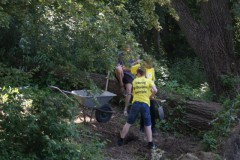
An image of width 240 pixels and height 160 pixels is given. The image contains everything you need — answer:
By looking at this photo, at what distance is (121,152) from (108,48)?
322 centimetres

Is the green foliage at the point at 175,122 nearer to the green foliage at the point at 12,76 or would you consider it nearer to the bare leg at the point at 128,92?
the bare leg at the point at 128,92

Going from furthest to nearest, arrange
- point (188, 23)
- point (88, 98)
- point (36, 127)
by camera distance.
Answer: point (188, 23), point (88, 98), point (36, 127)

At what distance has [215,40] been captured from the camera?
1535 cm

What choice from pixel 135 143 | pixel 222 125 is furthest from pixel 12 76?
pixel 222 125

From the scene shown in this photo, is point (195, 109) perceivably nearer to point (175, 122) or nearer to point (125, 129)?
point (175, 122)

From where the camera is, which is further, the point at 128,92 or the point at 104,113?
the point at 128,92

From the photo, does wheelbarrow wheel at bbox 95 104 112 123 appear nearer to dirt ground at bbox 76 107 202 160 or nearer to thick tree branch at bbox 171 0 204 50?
dirt ground at bbox 76 107 202 160

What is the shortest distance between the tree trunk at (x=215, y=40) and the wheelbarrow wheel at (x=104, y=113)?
171 inches

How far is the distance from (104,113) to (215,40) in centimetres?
492

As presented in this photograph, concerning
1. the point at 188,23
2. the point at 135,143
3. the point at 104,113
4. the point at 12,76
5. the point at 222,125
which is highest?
the point at 188,23

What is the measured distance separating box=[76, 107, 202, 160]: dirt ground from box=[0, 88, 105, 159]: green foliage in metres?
1.59

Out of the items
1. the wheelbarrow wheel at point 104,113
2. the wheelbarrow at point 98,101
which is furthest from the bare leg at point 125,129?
Result: the wheelbarrow wheel at point 104,113

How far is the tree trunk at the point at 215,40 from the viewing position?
50.1ft

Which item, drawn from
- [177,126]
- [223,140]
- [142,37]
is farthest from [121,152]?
[142,37]
